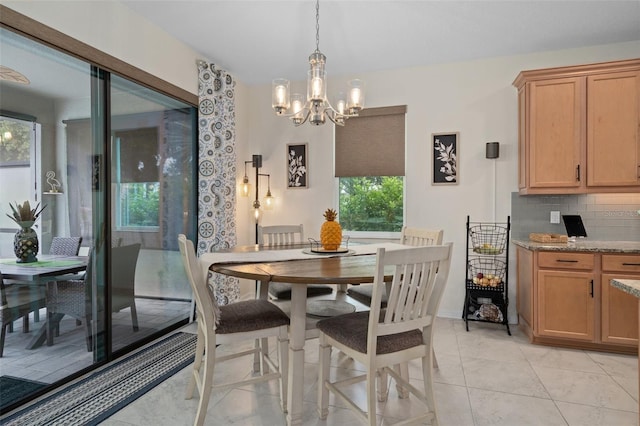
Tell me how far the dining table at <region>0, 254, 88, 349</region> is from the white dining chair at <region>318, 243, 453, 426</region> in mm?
1780

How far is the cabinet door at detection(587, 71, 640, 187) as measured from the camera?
3.00 metres

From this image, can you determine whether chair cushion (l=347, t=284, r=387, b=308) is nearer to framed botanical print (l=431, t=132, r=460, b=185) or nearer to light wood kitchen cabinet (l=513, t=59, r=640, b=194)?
framed botanical print (l=431, t=132, r=460, b=185)

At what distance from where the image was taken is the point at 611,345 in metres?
2.87

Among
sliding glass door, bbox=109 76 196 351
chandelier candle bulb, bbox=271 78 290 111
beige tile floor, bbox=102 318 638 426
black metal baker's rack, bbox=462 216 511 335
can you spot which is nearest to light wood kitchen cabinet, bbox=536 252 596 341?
beige tile floor, bbox=102 318 638 426

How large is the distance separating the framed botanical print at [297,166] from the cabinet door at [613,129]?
2769 millimetres

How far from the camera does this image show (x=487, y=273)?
380cm

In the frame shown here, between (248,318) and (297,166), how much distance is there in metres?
2.62

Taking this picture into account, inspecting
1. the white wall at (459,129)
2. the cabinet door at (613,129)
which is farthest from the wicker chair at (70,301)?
the cabinet door at (613,129)

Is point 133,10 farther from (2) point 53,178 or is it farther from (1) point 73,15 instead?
(2) point 53,178

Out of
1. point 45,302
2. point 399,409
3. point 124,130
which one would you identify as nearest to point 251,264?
point 399,409

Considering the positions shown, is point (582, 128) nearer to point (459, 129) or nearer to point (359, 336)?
point (459, 129)

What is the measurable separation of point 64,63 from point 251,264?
1.86m

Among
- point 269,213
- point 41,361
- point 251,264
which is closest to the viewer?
point 251,264

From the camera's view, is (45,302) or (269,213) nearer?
(45,302)
